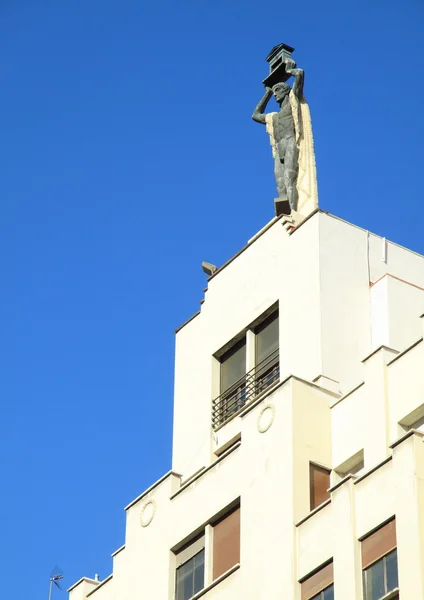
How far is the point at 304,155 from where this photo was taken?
43.9 m

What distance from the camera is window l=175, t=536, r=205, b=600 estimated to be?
36531mm

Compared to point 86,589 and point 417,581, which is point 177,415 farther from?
point 417,581

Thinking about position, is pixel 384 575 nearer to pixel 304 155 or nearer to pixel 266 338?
pixel 266 338

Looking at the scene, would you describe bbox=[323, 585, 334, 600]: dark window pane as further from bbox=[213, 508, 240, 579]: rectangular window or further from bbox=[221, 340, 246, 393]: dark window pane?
bbox=[221, 340, 246, 393]: dark window pane

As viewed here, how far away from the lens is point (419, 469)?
30.8 metres

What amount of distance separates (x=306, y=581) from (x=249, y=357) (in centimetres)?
813

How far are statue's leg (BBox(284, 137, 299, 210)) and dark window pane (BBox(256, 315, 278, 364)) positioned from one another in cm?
376

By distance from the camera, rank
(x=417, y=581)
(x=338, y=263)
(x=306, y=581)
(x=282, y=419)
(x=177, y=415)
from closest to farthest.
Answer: (x=417, y=581)
(x=306, y=581)
(x=282, y=419)
(x=338, y=263)
(x=177, y=415)

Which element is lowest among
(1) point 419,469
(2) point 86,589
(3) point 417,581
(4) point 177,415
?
(3) point 417,581

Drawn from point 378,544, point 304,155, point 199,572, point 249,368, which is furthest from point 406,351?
point 304,155

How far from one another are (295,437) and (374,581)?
4724mm

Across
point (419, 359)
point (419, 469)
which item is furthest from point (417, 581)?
point (419, 359)

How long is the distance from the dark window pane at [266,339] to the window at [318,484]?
482cm

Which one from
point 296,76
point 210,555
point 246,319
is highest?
point 296,76
